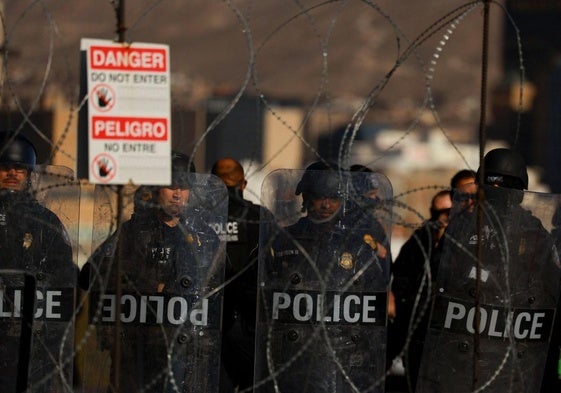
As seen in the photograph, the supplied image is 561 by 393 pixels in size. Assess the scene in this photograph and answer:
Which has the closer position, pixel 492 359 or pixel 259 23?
pixel 492 359

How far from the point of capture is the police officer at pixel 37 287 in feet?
21.9

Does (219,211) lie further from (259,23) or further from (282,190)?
(259,23)

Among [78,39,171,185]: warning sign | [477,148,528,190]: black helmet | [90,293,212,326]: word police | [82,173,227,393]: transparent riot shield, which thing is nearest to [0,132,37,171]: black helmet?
[82,173,227,393]: transparent riot shield

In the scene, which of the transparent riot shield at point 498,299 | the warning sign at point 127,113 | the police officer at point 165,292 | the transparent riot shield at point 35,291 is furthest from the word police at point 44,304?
the transparent riot shield at point 498,299

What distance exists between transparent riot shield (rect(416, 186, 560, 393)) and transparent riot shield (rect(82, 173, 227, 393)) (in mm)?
1083

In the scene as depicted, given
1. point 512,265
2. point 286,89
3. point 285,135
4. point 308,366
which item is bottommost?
point 308,366

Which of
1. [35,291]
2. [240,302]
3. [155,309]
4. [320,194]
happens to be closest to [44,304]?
[35,291]

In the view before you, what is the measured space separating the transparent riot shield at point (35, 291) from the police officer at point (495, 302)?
173 cm

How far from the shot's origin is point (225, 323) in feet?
25.1

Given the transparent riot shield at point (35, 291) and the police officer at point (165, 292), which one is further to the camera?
the police officer at point (165, 292)

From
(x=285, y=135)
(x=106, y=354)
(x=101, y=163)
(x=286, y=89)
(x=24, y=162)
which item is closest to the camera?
(x=101, y=163)

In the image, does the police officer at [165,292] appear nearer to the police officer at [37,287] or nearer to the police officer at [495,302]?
the police officer at [37,287]

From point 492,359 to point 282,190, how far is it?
1.27 metres

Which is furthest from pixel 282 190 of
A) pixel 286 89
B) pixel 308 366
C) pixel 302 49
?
pixel 302 49
